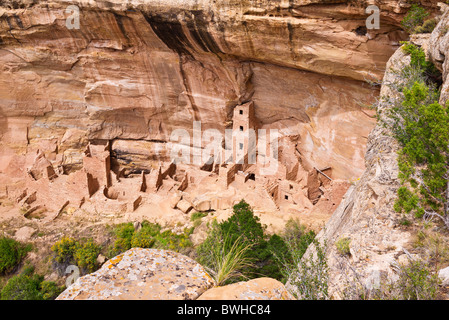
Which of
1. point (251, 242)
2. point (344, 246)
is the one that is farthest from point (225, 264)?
point (251, 242)

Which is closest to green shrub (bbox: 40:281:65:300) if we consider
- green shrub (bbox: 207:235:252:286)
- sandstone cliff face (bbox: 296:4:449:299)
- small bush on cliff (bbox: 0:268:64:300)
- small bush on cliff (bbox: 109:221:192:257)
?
small bush on cliff (bbox: 0:268:64:300)

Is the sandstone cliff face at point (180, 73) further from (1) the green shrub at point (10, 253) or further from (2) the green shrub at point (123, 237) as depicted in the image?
(2) the green shrub at point (123, 237)

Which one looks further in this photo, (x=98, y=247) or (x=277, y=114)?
(x=277, y=114)

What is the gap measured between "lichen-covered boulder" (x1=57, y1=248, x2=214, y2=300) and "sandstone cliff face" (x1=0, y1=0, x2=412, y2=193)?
26.0 ft

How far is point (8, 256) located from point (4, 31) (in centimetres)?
849

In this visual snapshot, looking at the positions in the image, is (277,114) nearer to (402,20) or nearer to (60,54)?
(402,20)

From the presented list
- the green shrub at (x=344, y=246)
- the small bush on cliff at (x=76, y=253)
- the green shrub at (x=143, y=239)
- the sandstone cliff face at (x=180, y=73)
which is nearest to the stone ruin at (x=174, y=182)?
the sandstone cliff face at (x=180, y=73)

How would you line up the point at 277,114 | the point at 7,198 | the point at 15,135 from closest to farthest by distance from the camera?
1. the point at 277,114
2. the point at 7,198
3. the point at 15,135

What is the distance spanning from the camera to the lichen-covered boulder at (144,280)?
299 centimetres

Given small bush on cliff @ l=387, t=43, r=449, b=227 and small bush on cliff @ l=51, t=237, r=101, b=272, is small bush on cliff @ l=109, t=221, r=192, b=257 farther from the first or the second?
small bush on cliff @ l=387, t=43, r=449, b=227

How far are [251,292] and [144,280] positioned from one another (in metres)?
0.90

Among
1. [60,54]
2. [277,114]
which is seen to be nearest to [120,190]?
[60,54]

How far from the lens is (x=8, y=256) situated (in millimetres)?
13828

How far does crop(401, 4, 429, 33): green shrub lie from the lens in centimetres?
902
